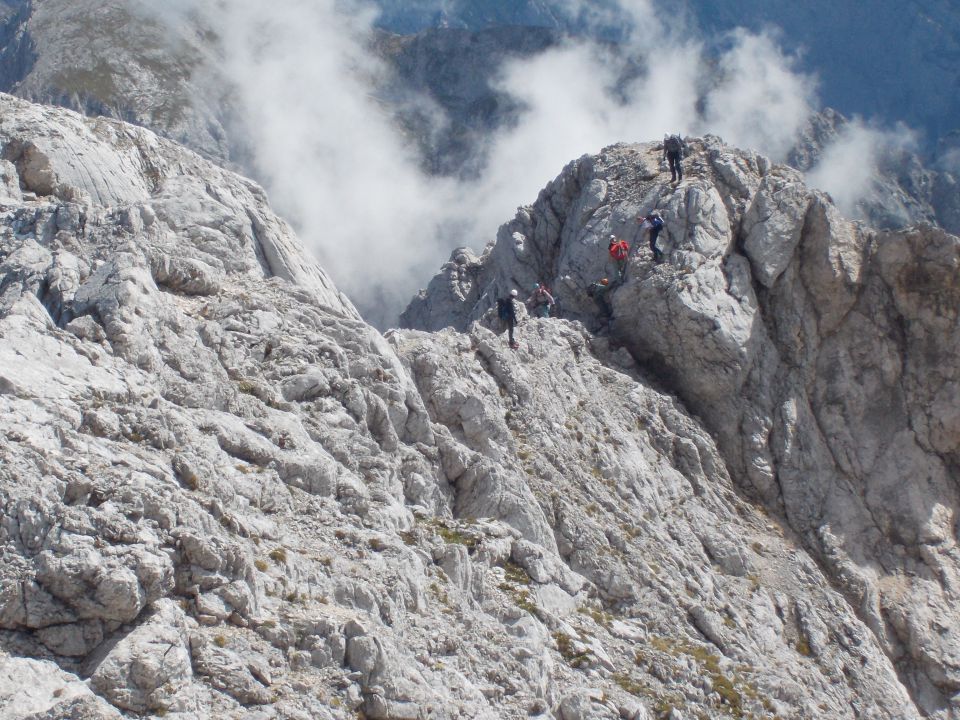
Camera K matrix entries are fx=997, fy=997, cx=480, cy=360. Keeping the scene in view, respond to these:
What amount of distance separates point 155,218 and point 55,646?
2015 centimetres

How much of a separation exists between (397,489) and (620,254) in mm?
23505

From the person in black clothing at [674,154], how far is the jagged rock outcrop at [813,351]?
75 centimetres

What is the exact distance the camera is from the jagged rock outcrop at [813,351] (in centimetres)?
4350

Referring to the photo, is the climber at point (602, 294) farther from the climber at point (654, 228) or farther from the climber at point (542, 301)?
the climber at point (654, 228)

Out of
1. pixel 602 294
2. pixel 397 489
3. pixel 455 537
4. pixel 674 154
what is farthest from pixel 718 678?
pixel 674 154

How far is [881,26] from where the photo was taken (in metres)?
199

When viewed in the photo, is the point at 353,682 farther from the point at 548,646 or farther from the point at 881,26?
the point at 881,26

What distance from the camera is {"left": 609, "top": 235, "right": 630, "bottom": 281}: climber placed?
4838cm

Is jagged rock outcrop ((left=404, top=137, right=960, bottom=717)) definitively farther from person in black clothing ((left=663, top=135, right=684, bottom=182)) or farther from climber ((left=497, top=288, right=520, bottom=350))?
climber ((left=497, top=288, right=520, bottom=350))

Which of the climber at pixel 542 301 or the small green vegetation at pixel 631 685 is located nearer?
the small green vegetation at pixel 631 685

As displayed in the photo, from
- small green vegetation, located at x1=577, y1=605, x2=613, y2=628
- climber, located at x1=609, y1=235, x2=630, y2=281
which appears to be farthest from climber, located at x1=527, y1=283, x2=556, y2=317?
small green vegetation, located at x1=577, y1=605, x2=613, y2=628

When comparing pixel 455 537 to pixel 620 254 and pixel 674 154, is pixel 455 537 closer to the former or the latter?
pixel 620 254

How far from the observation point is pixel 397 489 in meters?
28.6

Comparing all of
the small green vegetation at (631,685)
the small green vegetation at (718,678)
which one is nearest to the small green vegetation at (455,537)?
the small green vegetation at (631,685)
